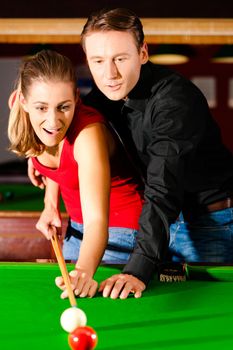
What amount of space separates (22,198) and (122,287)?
2624 mm

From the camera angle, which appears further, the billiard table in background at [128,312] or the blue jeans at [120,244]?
the blue jeans at [120,244]

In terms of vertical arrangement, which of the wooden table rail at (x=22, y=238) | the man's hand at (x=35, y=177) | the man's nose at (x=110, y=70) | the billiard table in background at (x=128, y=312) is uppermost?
the man's nose at (x=110, y=70)

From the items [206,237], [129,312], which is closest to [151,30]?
[206,237]

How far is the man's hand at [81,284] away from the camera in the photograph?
1600 mm

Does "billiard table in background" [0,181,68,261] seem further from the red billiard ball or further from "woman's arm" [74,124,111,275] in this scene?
the red billiard ball

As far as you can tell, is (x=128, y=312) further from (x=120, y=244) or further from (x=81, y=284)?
(x=120, y=244)

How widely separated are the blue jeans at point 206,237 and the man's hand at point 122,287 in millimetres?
697

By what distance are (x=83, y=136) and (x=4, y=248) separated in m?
2.04

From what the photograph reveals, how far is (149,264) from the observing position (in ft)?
5.65

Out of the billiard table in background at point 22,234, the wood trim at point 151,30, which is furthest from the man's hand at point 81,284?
the wood trim at point 151,30

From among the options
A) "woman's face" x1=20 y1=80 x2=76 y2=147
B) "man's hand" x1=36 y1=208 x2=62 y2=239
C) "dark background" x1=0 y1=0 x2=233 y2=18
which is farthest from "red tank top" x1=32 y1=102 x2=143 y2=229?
"dark background" x1=0 y1=0 x2=233 y2=18

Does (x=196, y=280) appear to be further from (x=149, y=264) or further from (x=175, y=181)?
(x=175, y=181)

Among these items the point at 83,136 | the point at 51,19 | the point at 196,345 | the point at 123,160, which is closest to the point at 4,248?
the point at 51,19

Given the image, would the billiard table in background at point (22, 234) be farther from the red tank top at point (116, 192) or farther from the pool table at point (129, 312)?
the pool table at point (129, 312)
